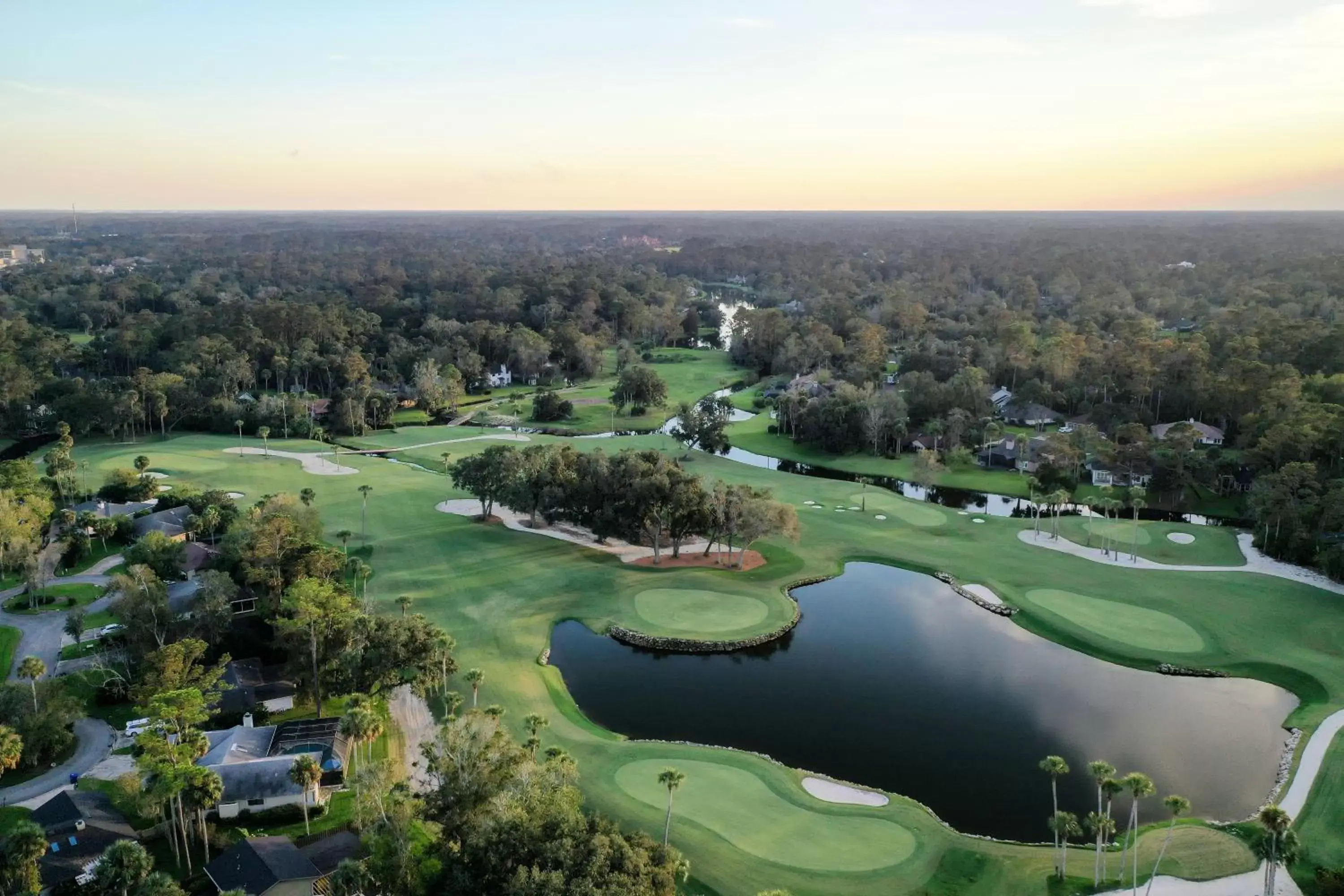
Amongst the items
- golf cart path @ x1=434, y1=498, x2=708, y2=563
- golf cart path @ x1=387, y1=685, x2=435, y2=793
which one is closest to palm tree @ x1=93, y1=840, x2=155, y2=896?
golf cart path @ x1=387, y1=685, x2=435, y2=793

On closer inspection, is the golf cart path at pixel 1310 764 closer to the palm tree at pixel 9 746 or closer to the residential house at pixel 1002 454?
the palm tree at pixel 9 746

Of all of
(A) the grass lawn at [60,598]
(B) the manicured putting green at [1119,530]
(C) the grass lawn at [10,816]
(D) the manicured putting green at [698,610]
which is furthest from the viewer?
(B) the manicured putting green at [1119,530]

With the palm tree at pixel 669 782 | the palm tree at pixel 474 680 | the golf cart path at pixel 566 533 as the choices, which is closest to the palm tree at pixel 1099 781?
the palm tree at pixel 669 782

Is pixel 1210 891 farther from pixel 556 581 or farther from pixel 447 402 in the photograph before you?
pixel 447 402

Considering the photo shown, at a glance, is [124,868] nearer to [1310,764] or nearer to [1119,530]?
[1310,764]

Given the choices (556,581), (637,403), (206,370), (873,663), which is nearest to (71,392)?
(206,370)

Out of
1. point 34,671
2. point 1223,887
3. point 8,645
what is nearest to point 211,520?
point 8,645

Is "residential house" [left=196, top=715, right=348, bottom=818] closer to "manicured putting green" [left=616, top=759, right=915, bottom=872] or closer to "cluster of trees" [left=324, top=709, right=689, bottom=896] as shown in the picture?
"cluster of trees" [left=324, top=709, right=689, bottom=896]
